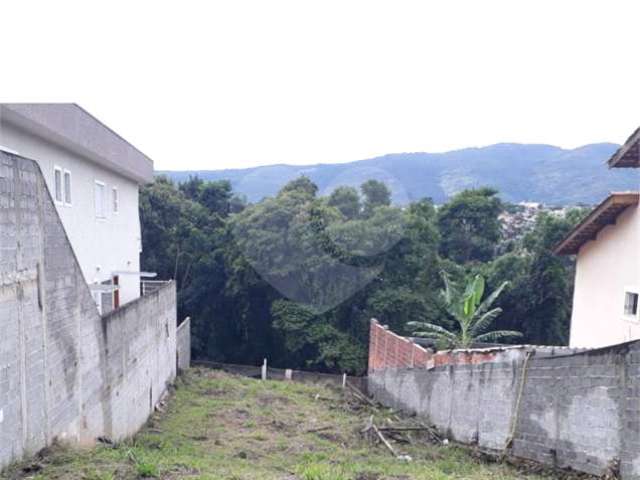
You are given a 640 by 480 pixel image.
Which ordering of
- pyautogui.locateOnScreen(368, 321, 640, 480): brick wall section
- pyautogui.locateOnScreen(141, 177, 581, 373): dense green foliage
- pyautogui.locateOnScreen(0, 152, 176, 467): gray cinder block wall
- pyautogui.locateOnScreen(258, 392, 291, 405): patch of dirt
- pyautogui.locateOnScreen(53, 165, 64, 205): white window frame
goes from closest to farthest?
pyautogui.locateOnScreen(0, 152, 176, 467): gray cinder block wall < pyautogui.locateOnScreen(368, 321, 640, 480): brick wall section < pyautogui.locateOnScreen(53, 165, 64, 205): white window frame < pyautogui.locateOnScreen(258, 392, 291, 405): patch of dirt < pyautogui.locateOnScreen(141, 177, 581, 373): dense green foliage

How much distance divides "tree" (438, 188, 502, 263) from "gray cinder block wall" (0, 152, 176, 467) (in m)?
23.9

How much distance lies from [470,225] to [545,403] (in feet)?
78.2

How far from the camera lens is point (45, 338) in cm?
573

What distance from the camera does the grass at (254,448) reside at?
5363 millimetres

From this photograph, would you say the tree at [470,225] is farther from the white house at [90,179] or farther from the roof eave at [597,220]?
the white house at [90,179]

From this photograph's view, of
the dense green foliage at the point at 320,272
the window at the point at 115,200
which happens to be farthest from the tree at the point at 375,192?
the window at the point at 115,200

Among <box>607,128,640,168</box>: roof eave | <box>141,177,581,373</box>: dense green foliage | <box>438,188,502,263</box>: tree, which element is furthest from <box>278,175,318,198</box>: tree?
<box>607,128,640,168</box>: roof eave

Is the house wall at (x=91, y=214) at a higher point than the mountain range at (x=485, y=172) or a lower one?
lower

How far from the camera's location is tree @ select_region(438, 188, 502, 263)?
97.2 feet

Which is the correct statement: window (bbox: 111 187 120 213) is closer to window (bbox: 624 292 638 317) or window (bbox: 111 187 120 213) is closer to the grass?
the grass

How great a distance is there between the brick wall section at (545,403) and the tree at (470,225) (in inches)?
779

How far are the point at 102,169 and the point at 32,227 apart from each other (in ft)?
22.6

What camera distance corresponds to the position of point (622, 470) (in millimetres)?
5906

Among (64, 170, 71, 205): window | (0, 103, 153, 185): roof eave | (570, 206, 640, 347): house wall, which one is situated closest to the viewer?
(0, 103, 153, 185): roof eave
